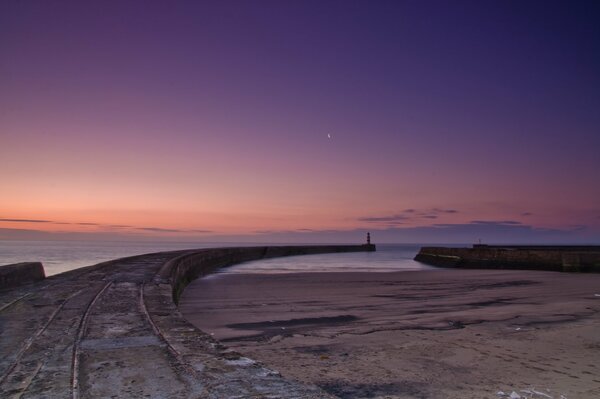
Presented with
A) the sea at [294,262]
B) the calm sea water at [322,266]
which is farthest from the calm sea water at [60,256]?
the calm sea water at [322,266]

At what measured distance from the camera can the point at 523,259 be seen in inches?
950

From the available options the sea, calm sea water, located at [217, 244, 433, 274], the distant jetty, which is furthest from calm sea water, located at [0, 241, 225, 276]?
the distant jetty

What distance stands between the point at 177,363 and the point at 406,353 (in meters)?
2.86

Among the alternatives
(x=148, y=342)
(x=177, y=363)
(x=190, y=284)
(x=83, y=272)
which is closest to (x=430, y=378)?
(x=177, y=363)

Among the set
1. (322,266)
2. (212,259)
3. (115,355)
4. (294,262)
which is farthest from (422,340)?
(294,262)

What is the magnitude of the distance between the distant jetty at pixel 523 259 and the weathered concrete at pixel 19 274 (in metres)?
20.9

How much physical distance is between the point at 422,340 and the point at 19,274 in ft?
28.5

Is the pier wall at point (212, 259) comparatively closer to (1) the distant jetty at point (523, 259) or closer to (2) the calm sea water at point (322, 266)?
(2) the calm sea water at point (322, 266)

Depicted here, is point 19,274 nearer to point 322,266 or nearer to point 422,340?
point 422,340

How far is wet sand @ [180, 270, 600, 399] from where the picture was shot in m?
4.58

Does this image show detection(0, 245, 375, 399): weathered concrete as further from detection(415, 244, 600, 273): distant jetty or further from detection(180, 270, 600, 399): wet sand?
detection(415, 244, 600, 273): distant jetty

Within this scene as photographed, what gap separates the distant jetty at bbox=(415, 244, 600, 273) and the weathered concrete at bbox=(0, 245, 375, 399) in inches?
760

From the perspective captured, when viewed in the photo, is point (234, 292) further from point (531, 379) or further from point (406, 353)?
point (531, 379)

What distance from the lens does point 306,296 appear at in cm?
1205
